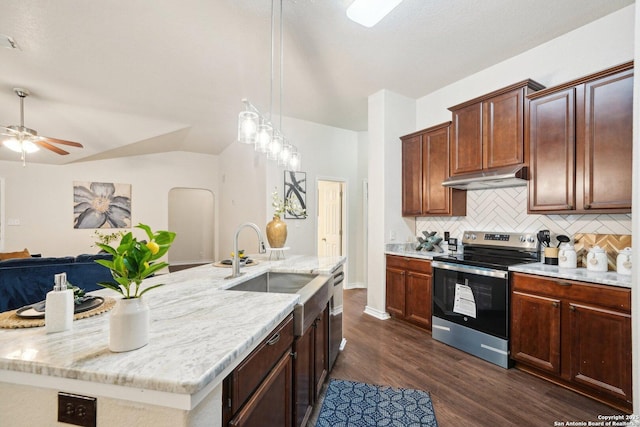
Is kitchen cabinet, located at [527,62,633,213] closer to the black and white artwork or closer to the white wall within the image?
the black and white artwork

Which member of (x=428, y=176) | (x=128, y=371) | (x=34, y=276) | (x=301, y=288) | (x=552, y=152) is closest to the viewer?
(x=128, y=371)

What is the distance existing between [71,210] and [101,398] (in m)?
6.87

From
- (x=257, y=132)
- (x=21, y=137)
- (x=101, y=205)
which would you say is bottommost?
(x=101, y=205)

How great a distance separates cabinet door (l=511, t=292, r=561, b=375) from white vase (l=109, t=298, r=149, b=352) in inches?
106

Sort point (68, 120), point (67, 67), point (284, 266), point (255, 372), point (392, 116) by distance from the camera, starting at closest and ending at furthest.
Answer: point (255, 372)
point (284, 266)
point (67, 67)
point (392, 116)
point (68, 120)

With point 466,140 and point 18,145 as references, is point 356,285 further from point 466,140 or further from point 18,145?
point 18,145

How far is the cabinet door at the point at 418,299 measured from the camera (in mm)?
3213

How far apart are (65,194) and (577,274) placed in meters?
8.03

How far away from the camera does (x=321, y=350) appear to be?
2.07m

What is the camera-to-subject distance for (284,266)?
243 centimetres

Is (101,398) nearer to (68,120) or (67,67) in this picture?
(67,67)

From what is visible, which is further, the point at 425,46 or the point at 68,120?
the point at 68,120

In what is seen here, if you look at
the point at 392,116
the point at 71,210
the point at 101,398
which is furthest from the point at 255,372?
the point at 71,210

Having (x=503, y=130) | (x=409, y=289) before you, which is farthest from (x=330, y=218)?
(x=503, y=130)
